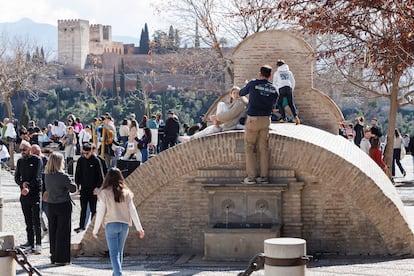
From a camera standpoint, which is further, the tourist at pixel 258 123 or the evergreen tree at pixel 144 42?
the evergreen tree at pixel 144 42

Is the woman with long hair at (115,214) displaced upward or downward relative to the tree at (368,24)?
downward

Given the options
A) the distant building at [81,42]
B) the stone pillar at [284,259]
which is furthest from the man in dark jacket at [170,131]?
the distant building at [81,42]

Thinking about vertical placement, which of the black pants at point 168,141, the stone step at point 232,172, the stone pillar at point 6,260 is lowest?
the stone pillar at point 6,260

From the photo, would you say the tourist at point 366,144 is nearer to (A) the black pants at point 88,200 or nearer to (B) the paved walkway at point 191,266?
(A) the black pants at point 88,200

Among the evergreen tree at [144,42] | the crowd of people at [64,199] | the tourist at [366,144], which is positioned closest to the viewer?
the crowd of people at [64,199]

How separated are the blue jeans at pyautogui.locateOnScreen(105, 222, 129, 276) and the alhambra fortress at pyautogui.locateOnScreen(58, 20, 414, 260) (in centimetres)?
314

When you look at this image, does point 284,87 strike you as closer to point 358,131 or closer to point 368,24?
point 368,24

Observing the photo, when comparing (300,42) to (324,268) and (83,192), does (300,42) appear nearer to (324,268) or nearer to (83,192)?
(83,192)

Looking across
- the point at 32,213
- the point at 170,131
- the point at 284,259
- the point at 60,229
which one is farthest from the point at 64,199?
the point at 170,131

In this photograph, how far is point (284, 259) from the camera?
938 cm

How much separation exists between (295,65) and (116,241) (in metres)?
11.4

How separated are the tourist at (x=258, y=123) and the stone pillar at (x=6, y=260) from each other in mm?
4981

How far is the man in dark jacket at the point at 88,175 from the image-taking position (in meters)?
16.8

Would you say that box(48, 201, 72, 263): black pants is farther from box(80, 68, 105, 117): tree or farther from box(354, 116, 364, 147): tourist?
box(80, 68, 105, 117): tree
